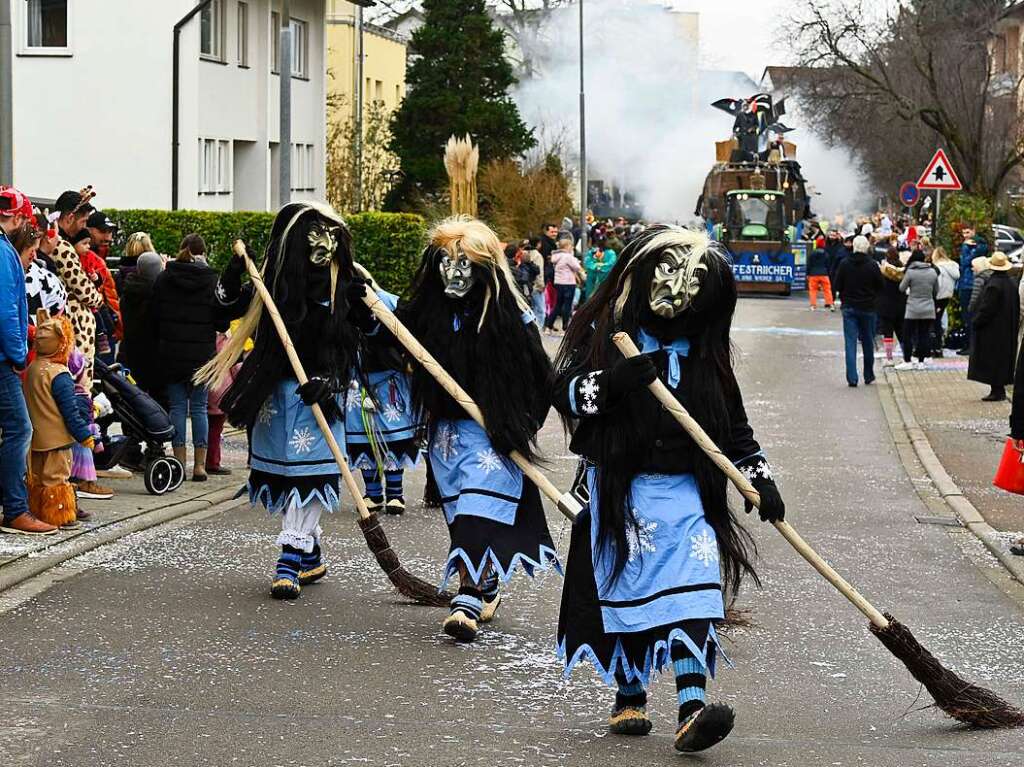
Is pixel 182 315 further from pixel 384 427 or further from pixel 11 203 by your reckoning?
pixel 11 203

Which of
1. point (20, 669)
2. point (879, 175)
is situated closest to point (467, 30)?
point (879, 175)

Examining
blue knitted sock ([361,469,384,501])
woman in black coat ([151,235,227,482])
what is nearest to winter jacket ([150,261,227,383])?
woman in black coat ([151,235,227,482])

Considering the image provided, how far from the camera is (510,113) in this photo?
45.7 metres

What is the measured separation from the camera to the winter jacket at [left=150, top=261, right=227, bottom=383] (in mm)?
12156

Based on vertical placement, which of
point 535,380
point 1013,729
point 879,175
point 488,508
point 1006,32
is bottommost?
point 1013,729

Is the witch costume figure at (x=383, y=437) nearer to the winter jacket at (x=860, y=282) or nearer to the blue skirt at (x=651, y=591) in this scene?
the blue skirt at (x=651, y=591)

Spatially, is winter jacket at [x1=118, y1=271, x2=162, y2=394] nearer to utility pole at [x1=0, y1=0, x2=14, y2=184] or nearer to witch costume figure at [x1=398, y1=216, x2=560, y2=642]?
utility pole at [x1=0, y1=0, x2=14, y2=184]

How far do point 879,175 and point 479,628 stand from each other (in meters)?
61.6

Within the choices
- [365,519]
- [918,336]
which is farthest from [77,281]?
[918,336]

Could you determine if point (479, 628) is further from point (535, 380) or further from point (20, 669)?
point (20, 669)

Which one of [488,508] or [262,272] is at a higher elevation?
[262,272]

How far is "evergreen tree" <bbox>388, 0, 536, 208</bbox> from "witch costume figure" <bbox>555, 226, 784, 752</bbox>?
39.4m

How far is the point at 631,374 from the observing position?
18.2 feet

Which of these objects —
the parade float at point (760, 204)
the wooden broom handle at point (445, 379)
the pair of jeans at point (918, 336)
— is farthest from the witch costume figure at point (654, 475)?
the parade float at point (760, 204)
